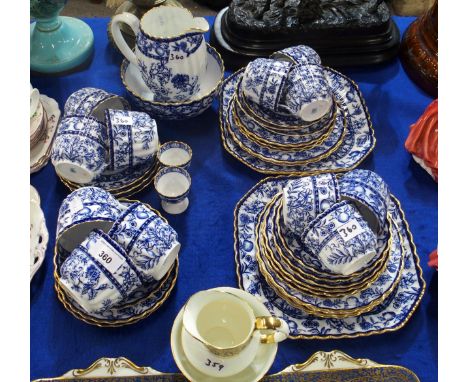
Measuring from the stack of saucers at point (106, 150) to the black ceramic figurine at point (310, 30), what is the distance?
0.34 metres

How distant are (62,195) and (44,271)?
0.16 metres

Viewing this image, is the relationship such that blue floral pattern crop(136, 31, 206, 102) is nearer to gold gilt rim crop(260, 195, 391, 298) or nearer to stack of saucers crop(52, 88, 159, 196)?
stack of saucers crop(52, 88, 159, 196)

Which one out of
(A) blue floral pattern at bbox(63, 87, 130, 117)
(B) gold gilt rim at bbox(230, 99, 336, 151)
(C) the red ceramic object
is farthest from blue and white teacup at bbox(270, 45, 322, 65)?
(A) blue floral pattern at bbox(63, 87, 130, 117)

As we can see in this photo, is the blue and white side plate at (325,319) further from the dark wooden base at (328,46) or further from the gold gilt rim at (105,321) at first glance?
the dark wooden base at (328,46)

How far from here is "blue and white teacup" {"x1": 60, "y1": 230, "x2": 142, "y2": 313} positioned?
2.50ft

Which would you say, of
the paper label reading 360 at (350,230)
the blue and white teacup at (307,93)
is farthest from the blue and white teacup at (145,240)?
the blue and white teacup at (307,93)

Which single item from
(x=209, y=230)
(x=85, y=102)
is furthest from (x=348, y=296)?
(x=85, y=102)

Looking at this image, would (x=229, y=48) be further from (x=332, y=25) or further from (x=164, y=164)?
(x=164, y=164)

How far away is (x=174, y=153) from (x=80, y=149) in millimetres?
188

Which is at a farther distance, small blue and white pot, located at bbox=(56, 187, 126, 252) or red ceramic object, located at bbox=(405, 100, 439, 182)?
red ceramic object, located at bbox=(405, 100, 439, 182)

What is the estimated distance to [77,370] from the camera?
801 millimetres

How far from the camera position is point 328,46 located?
1.20 meters

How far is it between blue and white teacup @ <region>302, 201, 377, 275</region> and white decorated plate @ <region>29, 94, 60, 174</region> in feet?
1.79

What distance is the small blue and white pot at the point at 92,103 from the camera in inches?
38.9
